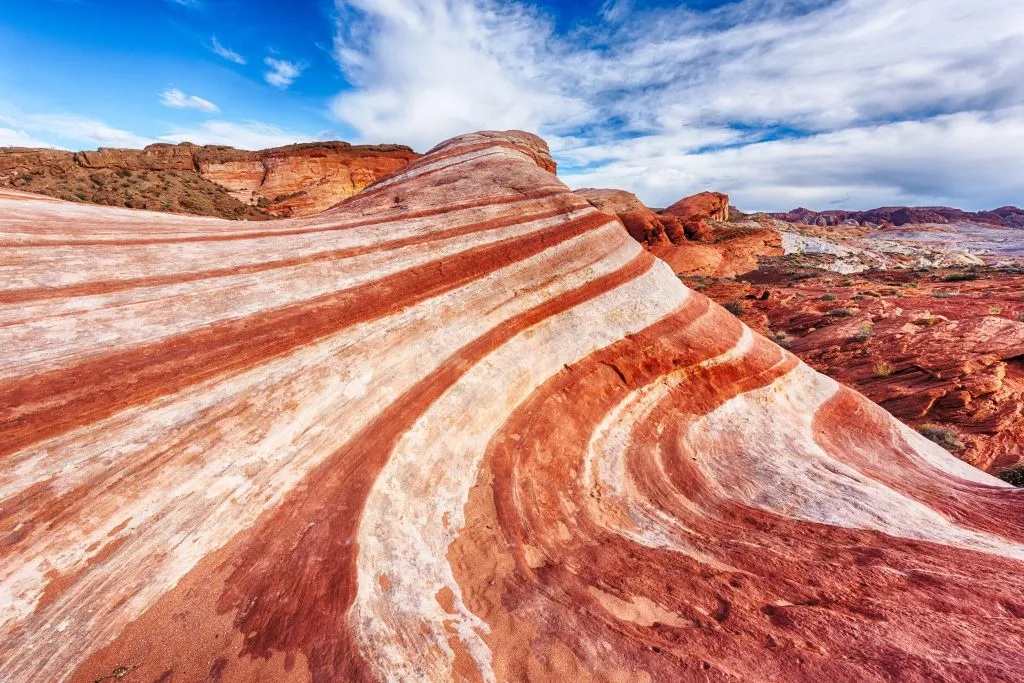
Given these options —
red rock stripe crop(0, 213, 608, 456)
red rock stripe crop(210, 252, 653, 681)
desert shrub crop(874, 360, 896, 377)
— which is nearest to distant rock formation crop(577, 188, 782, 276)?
desert shrub crop(874, 360, 896, 377)

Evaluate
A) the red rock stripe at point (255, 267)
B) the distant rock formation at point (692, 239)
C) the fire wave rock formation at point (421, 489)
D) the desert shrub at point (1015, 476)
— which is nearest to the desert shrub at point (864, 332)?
the desert shrub at point (1015, 476)

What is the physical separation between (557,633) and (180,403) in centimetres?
384

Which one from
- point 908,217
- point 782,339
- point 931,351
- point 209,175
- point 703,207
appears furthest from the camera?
point 908,217

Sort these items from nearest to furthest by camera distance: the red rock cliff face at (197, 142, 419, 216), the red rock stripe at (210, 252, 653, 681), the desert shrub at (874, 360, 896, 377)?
the red rock stripe at (210, 252, 653, 681) → the desert shrub at (874, 360, 896, 377) → the red rock cliff face at (197, 142, 419, 216)

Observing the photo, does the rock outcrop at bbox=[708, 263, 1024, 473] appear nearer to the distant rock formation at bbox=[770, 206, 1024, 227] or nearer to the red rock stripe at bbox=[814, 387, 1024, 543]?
the red rock stripe at bbox=[814, 387, 1024, 543]

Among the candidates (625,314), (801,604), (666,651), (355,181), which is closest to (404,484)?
(666,651)

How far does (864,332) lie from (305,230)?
18428 millimetres

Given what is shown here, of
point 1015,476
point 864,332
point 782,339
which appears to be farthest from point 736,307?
point 1015,476

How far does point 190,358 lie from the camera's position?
4.08 m

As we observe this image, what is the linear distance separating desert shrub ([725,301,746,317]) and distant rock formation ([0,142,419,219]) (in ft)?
99.8

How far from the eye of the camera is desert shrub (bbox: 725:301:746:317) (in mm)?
21013

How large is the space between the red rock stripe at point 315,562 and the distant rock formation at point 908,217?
139022 millimetres

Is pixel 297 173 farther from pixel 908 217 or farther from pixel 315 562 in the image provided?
pixel 908 217

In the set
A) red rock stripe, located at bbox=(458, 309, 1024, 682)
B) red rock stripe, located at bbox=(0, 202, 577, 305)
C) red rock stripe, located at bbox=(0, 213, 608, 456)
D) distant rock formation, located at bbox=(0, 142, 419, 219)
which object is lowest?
red rock stripe, located at bbox=(458, 309, 1024, 682)
